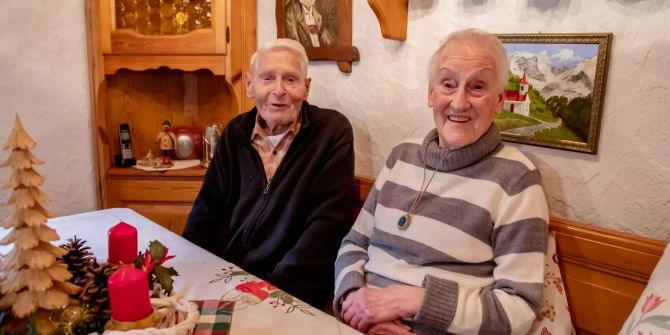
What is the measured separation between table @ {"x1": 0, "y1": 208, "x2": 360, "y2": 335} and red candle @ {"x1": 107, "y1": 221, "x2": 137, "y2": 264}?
0.15m

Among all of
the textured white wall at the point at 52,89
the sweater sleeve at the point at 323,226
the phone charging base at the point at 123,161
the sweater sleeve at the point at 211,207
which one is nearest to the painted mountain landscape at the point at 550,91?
the sweater sleeve at the point at 323,226

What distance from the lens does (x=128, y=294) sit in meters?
0.74

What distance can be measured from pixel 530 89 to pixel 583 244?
0.40 m

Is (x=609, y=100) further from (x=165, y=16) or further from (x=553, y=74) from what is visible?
(x=165, y=16)

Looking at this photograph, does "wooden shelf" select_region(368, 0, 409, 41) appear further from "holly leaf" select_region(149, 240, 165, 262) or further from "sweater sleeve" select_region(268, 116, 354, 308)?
"holly leaf" select_region(149, 240, 165, 262)

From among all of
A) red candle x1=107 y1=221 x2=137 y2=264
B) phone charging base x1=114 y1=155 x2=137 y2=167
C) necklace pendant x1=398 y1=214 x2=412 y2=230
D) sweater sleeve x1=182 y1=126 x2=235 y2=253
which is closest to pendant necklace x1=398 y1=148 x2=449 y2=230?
necklace pendant x1=398 y1=214 x2=412 y2=230

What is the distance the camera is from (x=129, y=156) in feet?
7.93

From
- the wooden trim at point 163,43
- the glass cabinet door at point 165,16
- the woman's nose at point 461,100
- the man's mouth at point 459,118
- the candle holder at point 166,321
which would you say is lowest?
the candle holder at point 166,321

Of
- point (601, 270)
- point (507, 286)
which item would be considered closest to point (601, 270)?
point (601, 270)

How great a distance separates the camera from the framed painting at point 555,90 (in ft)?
3.87

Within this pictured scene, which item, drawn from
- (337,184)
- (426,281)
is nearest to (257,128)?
(337,184)

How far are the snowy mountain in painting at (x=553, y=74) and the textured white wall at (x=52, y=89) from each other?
76.9 inches

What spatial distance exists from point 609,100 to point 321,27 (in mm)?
1091

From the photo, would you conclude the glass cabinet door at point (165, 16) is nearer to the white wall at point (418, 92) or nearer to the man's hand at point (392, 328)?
the white wall at point (418, 92)
